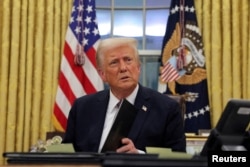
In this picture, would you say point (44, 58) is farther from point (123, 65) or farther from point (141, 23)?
point (123, 65)

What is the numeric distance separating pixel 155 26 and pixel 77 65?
1.05 metres

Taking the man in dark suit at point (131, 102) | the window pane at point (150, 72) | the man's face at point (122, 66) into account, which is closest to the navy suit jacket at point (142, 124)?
the man in dark suit at point (131, 102)

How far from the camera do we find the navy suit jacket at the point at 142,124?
2.44 meters

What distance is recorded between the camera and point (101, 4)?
17.5ft

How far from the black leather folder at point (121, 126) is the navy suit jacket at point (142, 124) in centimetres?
17

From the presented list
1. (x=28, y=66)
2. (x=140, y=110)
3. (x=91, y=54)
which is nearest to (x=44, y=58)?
(x=28, y=66)

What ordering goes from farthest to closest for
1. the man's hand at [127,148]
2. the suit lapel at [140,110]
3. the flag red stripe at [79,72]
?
the flag red stripe at [79,72] → the suit lapel at [140,110] → the man's hand at [127,148]

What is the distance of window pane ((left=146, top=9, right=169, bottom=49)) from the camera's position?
5.28 meters

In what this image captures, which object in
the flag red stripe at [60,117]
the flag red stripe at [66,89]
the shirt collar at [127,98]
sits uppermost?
the shirt collar at [127,98]

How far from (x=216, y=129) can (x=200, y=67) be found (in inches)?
132

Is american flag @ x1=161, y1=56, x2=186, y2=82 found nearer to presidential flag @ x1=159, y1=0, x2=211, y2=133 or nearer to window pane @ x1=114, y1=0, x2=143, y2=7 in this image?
presidential flag @ x1=159, y1=0, x2=211, y2=133

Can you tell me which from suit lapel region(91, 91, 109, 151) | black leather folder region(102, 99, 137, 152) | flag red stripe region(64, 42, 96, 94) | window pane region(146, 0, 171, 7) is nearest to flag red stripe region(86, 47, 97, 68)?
flag red stripe region(64, 42, 96, 94)

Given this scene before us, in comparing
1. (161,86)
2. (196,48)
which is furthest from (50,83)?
(196,48)

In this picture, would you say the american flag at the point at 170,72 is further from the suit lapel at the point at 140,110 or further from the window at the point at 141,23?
the suit lapel at the point at 140,110
